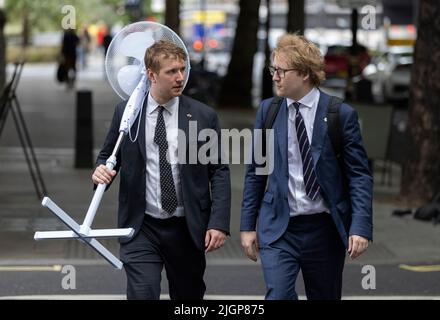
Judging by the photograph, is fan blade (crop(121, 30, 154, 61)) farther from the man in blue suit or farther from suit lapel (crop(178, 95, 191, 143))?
the man in blue suit

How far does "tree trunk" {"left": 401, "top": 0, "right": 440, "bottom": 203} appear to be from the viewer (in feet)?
45.6

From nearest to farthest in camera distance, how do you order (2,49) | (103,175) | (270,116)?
(103,175), (270,116), (2,49)

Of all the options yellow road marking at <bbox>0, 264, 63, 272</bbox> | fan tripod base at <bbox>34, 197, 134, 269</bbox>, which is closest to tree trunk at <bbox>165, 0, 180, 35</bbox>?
yellow road marking at <bbox>0, 264, 63, 272</bbox>

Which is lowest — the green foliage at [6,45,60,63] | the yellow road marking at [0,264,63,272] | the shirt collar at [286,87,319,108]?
the green foliage at [6,45,60,63]

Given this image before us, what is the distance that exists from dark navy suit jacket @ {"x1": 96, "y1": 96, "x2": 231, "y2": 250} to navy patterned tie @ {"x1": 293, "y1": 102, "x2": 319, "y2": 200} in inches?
17.0

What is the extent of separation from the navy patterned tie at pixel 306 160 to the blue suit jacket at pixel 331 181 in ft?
0.10

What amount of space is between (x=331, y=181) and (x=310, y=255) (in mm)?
398

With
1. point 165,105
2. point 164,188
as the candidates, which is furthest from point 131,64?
point 164,188

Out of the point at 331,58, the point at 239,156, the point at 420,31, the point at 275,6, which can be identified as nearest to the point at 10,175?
the point at 239,156

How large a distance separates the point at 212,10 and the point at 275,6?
5195 millimetres

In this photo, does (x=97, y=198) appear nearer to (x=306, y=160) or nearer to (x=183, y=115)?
(x=183, y=115)

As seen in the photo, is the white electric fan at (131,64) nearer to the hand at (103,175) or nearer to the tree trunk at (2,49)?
the hand at (103,175)

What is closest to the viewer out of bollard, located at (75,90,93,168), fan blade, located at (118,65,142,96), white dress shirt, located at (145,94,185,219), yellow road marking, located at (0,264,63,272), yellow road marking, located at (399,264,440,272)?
white dress shirt, located at (145,94,185,219)

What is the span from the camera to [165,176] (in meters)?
6.22
